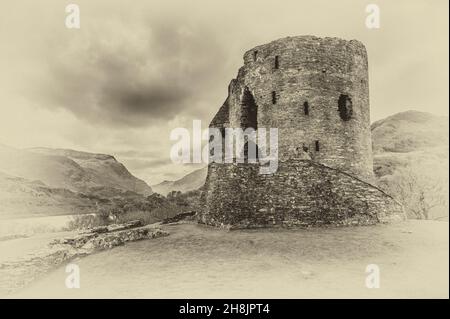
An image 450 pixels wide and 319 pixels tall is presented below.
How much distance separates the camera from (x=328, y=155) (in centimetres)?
1513

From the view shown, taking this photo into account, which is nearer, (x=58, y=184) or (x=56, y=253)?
(x=56, y=253)

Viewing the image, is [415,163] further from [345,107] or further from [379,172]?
[345,107]

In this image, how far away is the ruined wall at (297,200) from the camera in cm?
1128

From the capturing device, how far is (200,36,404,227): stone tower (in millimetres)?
11508

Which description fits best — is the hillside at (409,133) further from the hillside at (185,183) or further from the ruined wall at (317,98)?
the hillside at (185,183)

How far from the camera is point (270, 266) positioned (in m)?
7.19

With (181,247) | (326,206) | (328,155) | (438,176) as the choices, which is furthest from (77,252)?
(438,176)

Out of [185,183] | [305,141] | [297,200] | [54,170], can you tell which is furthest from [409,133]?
[185,183]

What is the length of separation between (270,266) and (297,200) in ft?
15.0

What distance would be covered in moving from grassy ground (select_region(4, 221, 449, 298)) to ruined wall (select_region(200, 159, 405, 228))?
2.06ft

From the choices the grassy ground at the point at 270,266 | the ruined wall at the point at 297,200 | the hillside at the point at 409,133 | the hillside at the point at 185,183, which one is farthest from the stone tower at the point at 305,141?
the hillside at the point at 185,183

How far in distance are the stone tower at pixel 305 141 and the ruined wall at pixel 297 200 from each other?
0.10 ft
